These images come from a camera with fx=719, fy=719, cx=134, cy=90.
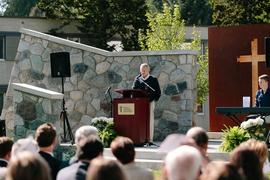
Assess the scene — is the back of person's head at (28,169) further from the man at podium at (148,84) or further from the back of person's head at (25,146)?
the man at podium at (148,84)

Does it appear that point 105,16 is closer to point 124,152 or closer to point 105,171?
point 124,152

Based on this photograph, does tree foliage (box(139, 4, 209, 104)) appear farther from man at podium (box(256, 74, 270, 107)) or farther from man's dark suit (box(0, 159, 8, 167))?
man's dark suit (box(0, 159, 8, 167))

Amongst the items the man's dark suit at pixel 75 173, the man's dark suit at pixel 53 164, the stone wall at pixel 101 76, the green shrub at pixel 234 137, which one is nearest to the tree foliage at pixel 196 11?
the stone wall at pixel 101 76

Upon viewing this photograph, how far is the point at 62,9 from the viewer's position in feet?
128

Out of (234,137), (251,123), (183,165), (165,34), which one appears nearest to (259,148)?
(183,165)

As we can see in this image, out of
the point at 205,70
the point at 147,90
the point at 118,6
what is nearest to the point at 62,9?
the point at 118,6

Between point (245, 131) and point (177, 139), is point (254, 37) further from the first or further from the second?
point (177, 139)

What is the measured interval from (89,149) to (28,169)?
166 centimetres

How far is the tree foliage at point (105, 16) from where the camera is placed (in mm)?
38219

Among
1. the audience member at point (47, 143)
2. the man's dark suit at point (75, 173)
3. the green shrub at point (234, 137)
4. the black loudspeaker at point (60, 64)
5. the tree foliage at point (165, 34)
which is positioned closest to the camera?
the man's dark suit at point (75, 173)

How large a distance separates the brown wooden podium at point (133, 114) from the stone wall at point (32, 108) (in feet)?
6.49

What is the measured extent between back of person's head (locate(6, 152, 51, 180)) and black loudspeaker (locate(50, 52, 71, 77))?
1270cm

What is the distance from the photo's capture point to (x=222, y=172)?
12.9 ft

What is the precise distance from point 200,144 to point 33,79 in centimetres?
1285
